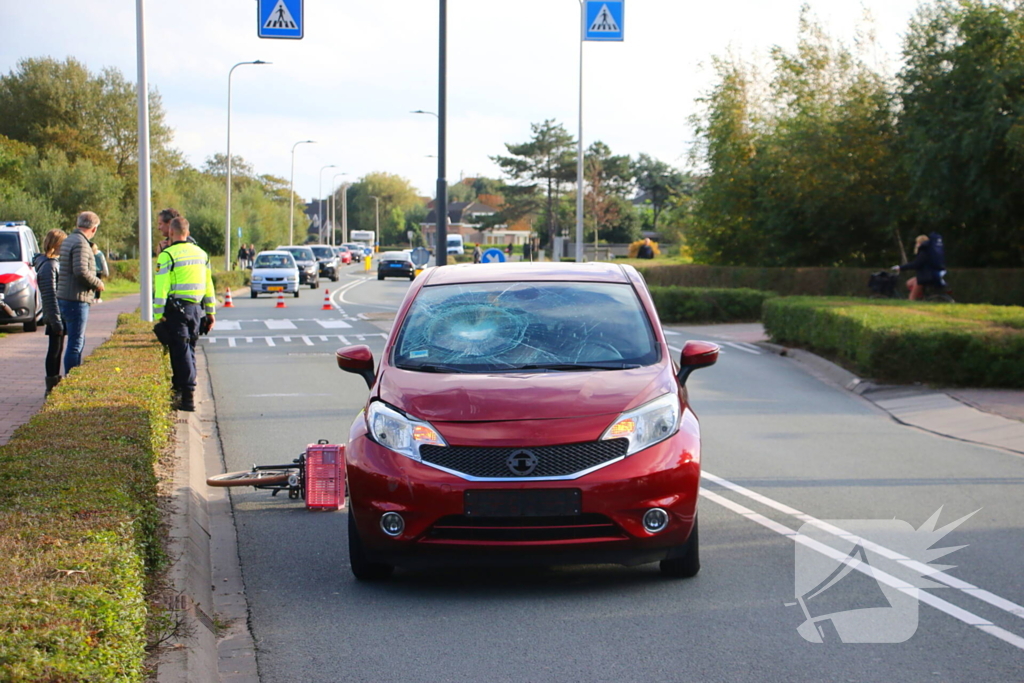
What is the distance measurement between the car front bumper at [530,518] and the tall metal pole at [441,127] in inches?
530

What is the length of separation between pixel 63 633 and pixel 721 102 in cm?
4011

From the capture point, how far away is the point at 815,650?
4871 mm

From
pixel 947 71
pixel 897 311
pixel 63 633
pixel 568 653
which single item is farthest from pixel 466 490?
pixel 947 71

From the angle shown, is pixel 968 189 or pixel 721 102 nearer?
pixel 968 189

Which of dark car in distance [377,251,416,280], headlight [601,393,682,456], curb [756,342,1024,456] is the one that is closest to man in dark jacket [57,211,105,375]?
headlight [601,393,682,456]

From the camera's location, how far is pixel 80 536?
4.88 meters

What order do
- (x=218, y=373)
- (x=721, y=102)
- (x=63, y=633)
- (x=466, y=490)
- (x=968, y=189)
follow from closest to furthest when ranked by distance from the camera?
(x=63, y=633)
(x=466, y=490)
(x=218, y=373)
(x=968, y=189)
(x=721, y=102)

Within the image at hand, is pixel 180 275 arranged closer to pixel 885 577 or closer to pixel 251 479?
pixel 251 479

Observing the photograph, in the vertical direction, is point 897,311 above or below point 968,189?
below

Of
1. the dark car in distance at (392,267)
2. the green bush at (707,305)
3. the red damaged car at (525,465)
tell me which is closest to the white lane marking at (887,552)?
the red damaged car at (525,465)

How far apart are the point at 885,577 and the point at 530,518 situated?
6.45 feet

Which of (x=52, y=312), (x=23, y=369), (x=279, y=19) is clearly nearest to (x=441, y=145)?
(x=279, y=19)

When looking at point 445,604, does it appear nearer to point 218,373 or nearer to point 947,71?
point 218,373

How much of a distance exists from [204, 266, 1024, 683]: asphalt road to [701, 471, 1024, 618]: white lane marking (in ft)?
0.06
